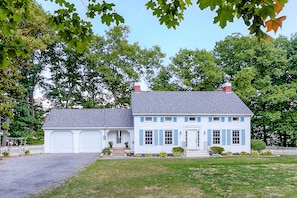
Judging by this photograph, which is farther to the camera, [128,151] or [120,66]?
[120,66]

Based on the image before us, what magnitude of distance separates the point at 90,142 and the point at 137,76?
1130cm

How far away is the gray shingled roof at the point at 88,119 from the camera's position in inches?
1003

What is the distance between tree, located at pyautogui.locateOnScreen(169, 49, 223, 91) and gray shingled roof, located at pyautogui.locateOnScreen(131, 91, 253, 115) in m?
3.96

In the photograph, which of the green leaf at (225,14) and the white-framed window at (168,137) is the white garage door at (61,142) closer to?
the white-framed window at (168,137)

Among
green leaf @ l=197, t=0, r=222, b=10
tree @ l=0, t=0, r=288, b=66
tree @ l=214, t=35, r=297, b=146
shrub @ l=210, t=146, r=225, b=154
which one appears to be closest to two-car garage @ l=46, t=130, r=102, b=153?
shrub @ l=210, t=146, r=225, b=154

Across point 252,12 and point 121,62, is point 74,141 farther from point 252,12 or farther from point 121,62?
point 252,12

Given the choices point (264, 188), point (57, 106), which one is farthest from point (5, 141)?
point (264, 188)

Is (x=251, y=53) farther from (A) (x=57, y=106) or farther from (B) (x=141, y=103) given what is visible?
(A) (x=57, y=106)

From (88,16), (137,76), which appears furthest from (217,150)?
(88,16)

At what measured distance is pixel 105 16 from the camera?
3592mm

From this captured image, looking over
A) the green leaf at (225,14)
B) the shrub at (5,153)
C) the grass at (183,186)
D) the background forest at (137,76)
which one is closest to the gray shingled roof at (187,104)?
the background forest at (137,76)

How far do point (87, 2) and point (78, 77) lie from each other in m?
33.0

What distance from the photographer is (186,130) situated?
23812 millimetres

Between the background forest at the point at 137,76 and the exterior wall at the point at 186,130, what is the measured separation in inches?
164
